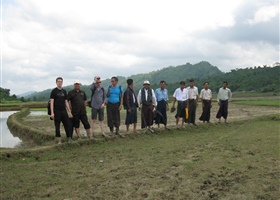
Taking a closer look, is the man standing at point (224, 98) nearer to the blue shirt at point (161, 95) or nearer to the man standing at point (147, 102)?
the blue shirt at point (161, 95)

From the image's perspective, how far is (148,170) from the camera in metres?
6.22

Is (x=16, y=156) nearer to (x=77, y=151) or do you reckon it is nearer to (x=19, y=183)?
(x=77, y=151)

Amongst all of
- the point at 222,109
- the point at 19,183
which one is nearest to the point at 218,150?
the point at 19,183

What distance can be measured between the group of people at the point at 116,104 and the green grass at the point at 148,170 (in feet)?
2.36

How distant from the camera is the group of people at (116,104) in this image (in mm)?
8885

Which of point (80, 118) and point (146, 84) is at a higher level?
point (146, 84)

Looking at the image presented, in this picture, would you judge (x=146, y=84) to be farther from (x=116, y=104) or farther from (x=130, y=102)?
(x=116, y=104)

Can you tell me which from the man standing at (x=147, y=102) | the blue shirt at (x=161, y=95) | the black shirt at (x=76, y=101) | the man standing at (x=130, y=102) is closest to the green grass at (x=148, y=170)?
the black shirt at (x=76, y=101)

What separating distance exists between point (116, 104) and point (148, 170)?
422 cm

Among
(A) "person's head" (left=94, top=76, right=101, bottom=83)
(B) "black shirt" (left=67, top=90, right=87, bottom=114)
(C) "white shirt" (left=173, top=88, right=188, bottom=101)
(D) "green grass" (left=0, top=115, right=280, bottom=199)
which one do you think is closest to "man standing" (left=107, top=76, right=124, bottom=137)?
(A) "person's head" (left=94, top=76, right=101, bottom=83)

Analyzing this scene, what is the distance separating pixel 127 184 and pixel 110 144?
4.25 metres

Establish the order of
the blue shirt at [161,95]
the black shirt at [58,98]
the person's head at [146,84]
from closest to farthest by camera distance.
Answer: the black shirt at [58,98] < the person's head at [146,84] < the blue shirt at [161,95]

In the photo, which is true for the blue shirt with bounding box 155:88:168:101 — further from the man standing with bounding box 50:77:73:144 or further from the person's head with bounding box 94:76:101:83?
the man standing with bounding box 50:77:73:144

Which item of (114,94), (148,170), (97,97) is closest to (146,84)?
(114,94)
